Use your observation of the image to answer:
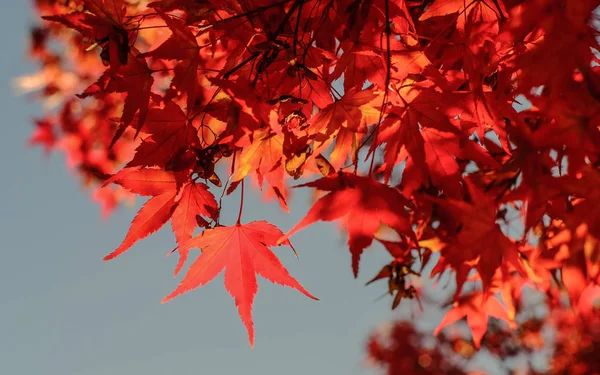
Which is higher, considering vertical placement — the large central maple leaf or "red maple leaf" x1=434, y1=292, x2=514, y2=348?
the large central maple leaf

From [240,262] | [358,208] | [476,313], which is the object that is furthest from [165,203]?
[476,313]

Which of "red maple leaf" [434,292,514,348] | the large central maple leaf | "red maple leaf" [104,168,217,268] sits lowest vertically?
"red maple leaf" [434,292,514,348]

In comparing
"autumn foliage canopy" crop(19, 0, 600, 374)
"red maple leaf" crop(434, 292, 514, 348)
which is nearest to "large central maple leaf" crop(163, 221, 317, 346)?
"autumn foliage canopy" crop(19, 0, 600, 374)

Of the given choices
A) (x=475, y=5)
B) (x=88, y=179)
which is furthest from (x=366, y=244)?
(x=88, y=179)

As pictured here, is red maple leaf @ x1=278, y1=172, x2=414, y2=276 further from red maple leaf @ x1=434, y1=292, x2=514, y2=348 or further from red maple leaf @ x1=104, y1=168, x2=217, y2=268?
red maple leaf @ x1=434, y1=292, x2=514, y2=348

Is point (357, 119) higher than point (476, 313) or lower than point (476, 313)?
higher

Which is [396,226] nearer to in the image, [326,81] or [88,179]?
[326,81]

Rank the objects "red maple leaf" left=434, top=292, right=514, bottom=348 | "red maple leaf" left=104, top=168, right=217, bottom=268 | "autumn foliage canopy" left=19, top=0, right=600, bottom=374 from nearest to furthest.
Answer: "autumn foliage canopy" left=19, top=0, right=600, bottom=374 < "red maple leaf" left=104, top=168, right=217, bottom=268 < "red maple leaf" left=434, top=292, right=514, bottom=348

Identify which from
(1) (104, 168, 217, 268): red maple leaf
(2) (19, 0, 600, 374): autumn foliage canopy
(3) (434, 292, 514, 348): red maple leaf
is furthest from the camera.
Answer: (3) (434, 292, 514, 348): red maple leaf

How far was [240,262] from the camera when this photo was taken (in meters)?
1.13

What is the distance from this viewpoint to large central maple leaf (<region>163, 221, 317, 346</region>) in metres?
1.08

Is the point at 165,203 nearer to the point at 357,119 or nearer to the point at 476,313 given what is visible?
the point at 357,119

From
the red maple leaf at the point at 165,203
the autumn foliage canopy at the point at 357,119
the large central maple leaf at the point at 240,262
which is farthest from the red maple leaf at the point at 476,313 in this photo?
the red maple leaf at the point at 165,203

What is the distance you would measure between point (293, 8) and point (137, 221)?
0.60 metres
